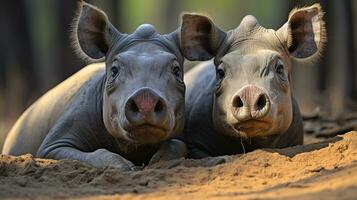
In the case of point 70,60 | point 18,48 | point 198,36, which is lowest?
point 18,48

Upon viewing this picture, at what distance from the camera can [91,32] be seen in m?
9.12

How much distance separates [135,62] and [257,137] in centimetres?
134

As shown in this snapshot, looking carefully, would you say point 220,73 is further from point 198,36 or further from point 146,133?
point 146,133

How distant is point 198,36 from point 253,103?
164cm

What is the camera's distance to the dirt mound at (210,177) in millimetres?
6164

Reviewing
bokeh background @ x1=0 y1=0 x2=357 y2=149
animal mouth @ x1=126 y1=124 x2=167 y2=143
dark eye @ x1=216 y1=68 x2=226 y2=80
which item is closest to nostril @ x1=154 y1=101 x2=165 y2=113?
animal mouth @ x1=126 y1=124 x2=167 y2=143

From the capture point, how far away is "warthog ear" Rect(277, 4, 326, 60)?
8.84m

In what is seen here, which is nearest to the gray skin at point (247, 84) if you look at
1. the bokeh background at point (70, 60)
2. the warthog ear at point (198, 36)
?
the warthog ear at point (198, 36)

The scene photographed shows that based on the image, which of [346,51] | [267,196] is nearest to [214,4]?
[346,51]

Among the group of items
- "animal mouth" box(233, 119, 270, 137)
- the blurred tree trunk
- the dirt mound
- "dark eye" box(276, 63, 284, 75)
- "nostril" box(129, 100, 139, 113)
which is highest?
"dark eye" box(276, 63, 284, 75)

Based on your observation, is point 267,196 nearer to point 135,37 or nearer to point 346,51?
point 135,37

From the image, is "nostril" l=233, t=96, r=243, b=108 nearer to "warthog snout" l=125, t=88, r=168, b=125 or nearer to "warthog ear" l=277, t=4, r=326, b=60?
"warthog snout" l=125, t=88, r=168, b=125

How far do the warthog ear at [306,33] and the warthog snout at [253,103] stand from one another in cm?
130

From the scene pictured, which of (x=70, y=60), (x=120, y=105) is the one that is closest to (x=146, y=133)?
(x=120, y=105)
